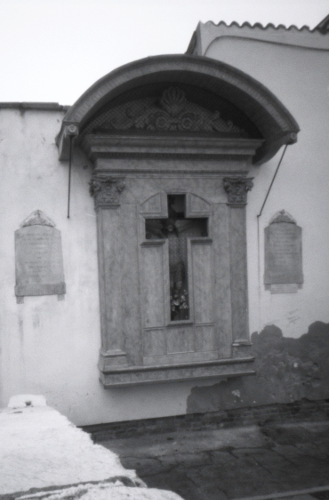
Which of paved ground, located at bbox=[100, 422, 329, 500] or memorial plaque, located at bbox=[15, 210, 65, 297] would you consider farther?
memorial plaque, located at bbox=[15, 210, 65, 297]

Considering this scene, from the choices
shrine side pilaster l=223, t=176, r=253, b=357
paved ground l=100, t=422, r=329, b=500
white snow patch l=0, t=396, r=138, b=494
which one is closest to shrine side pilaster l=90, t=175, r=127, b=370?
paved ground l=100, t=422, r=329, b=500

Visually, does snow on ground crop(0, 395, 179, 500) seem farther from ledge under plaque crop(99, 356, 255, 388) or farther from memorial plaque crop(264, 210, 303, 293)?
memorial plaque crop(264, 210, 303, 293)

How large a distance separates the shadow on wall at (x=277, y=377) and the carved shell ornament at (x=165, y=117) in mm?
2705

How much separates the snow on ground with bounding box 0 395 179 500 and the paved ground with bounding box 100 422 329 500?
4.68 feet

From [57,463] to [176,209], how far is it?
3.93 m

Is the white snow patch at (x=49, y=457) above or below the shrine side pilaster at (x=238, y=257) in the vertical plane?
below

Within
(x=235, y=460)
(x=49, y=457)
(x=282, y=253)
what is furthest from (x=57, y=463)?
(x=282, y=253)

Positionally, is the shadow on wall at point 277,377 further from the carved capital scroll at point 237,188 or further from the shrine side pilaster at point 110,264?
the carved capital scroll at point 237,188

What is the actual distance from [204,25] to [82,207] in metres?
2.87

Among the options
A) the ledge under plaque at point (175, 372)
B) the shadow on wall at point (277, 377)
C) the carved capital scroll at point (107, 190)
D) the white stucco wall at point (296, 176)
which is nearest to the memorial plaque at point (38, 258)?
the carved capital scroll at point (107, 190)

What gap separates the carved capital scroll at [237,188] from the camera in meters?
6.38

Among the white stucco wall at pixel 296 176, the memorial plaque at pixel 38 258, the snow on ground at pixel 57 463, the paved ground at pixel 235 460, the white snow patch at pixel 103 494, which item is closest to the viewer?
the white snow patch at pixel 103 494

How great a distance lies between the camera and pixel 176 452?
5.67 m

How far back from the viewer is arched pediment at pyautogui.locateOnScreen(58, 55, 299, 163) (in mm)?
5566
